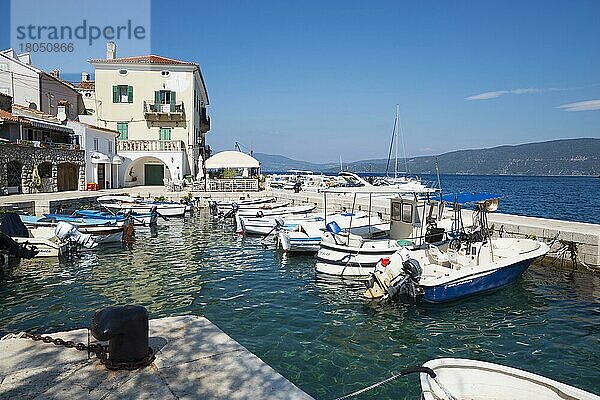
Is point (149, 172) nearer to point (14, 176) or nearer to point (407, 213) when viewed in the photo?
point (14, 176)

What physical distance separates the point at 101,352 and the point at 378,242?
9350 millimetres

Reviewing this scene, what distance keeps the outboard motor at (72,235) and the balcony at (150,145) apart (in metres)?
24.1

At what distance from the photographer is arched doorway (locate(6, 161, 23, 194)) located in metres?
28.2

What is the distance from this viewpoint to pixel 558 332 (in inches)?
365

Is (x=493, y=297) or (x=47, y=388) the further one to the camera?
(x=493, y=297)

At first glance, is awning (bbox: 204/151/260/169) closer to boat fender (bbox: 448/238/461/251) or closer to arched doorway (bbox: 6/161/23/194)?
arched doorway (bbox: 6/161/23/194)

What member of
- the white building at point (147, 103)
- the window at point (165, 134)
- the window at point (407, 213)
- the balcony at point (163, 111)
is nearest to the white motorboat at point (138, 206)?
the white building at point (147, 103)

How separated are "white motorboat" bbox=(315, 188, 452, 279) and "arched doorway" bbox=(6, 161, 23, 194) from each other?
23099 mm

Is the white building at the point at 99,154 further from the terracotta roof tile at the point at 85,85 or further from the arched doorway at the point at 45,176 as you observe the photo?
the terracotta roof tile at the point at 85,85

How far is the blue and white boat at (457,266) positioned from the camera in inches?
406

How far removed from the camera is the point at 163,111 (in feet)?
134

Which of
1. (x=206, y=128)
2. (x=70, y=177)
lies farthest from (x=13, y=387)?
(x=206, y=128)

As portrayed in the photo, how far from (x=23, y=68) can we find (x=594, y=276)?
137ft

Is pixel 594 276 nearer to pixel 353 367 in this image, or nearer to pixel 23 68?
pixel 353 367
